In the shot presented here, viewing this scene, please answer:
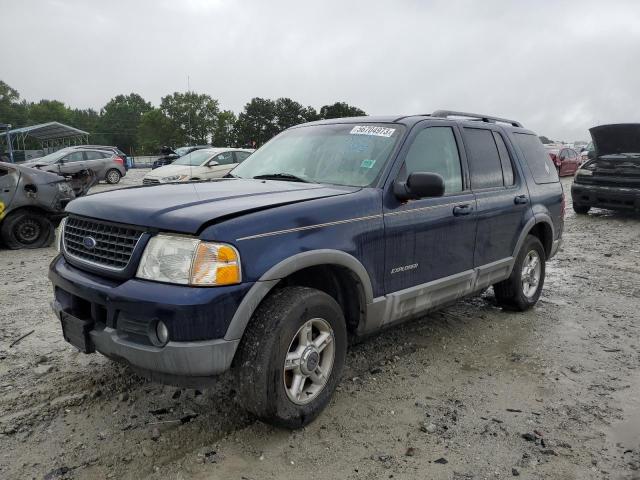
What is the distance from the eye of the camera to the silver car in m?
19.9

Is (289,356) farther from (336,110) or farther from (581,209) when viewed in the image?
(336,110)

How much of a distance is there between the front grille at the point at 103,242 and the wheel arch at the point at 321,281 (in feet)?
2.18

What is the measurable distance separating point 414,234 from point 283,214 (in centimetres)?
114

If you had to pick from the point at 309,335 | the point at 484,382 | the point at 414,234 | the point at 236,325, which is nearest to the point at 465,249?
the point at 414,234

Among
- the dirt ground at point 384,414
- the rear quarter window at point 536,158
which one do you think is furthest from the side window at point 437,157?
the dirt ground at point 384,414

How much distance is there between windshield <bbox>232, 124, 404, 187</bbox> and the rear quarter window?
78.9 inches

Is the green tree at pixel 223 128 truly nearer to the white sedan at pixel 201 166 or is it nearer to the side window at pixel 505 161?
the white sedan at pixel 201 166

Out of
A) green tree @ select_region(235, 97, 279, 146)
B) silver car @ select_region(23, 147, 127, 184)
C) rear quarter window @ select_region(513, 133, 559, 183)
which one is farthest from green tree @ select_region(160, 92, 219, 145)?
rear quarter window @ select_region(513, 133, 559, 183)

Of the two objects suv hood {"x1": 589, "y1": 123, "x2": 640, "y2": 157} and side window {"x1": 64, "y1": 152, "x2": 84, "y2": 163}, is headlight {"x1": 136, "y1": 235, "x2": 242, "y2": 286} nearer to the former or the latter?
suv hood {"x1": 589, "y1": 123, "x2": 640, "y2": 157}

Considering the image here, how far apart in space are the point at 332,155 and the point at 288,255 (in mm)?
1255

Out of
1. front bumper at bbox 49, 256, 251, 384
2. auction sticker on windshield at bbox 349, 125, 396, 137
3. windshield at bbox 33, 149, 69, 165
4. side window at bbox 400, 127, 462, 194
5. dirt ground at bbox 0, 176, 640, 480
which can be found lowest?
dirt ground at bbox 0, 176, 640, 480

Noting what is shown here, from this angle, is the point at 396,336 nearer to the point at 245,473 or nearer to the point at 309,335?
the point at 309,335

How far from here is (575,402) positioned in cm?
340

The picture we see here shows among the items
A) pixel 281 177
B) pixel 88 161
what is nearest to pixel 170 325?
pixel 281 177
